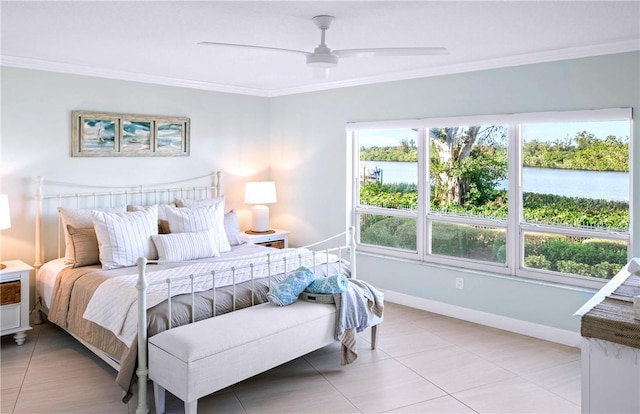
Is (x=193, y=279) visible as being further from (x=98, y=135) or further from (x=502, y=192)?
(x=502, y=192)

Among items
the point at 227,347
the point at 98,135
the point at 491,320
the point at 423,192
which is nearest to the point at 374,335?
the point at 491,320

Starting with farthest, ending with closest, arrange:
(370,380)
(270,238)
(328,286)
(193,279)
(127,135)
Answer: (270,238), (127,135), (328,286), (370,380), (193,279)

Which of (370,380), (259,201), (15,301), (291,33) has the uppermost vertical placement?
(291,33)

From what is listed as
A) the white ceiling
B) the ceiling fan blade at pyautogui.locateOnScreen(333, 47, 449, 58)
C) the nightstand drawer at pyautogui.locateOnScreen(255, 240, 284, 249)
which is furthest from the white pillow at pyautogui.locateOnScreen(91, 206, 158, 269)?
the ceiling fan blade at pyautogui.locateOnScreen(333, 47, 449, 58)

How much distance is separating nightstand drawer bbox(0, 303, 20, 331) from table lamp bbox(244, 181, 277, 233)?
251cm

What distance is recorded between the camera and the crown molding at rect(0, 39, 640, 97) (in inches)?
152

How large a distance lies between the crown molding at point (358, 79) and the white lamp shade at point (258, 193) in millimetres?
1094

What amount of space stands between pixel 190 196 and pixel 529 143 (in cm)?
344

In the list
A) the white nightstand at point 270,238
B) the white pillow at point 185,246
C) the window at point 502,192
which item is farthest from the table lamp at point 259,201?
the white pillow at point 185,246

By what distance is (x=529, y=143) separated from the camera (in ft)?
14.5

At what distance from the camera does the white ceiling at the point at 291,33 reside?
2.91 meters

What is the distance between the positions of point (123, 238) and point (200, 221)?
76cm

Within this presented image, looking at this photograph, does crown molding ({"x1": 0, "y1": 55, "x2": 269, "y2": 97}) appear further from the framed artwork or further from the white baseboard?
the white baseboard

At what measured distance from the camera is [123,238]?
4188 millimetres
